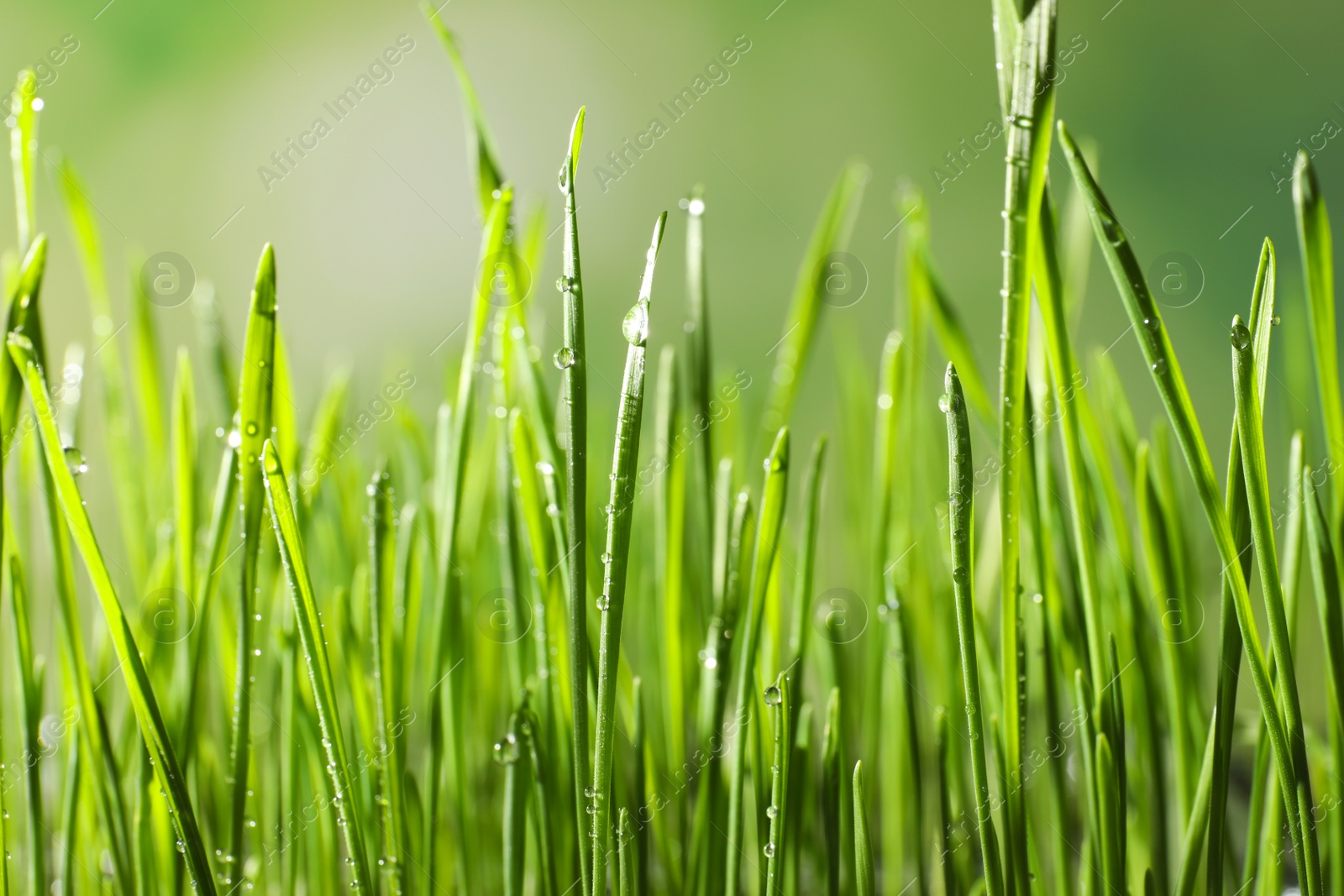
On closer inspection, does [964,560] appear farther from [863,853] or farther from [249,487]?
[249,487]

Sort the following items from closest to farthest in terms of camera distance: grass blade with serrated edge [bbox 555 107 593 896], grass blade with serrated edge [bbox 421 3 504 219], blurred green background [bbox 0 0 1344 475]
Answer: grass blade with serrated edge [bbox 555 107 593 896]
grass blade with serrated edge [bbox 421 3 504 219]
blurred green background [bbox 0 0 1344 475]

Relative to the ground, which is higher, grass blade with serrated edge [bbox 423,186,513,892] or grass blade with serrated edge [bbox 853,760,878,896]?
grass blade with serrated edge [bbox 423,186,513,892]

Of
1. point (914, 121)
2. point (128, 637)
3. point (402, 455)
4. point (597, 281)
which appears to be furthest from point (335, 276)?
point (128, 637)

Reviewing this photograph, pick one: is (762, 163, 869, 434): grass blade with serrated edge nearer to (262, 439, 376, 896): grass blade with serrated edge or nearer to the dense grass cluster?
the dense grass cluster

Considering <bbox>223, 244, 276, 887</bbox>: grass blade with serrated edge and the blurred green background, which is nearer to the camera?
<bbox>223, 244, 276, 887</bbox>: grass blade with serrated edge

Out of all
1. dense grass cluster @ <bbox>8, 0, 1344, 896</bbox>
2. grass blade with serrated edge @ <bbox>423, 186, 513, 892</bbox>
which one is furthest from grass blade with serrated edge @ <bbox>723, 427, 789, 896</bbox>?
grass blade with serrated edge @ <bbox>423, 186, 513, 892</bbox>

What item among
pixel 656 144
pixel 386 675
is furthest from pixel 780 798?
pixel 656 144

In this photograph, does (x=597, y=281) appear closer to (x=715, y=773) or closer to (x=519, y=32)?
(x=519, y=32)
